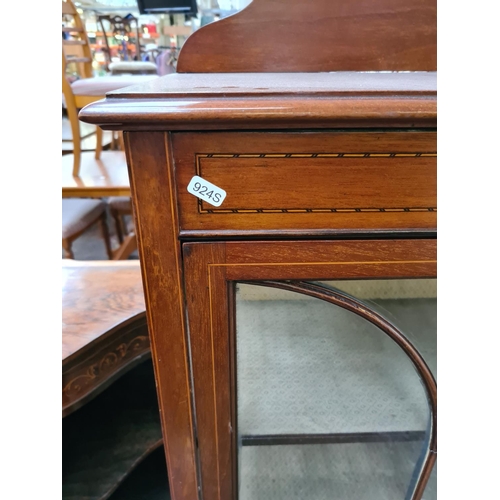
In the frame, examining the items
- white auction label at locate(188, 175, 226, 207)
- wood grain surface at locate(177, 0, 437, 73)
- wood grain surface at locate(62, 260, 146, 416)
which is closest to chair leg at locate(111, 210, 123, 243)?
wood grain surface at locate(62, 260, 146, 416)

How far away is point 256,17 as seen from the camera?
1.38ft

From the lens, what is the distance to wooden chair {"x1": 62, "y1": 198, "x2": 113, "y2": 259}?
1.15 metres

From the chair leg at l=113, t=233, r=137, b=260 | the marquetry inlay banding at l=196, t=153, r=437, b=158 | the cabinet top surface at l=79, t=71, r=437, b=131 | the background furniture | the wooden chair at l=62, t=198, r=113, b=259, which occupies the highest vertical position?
the background furniture

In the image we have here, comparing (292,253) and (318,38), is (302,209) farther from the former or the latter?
(318,38)

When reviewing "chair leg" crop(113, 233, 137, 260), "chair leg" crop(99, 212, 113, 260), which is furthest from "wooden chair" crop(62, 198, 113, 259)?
"chair leg" crop(113, 233, 137, 260)

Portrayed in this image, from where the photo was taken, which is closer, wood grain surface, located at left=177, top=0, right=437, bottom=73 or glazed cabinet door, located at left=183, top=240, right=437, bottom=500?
glazed cabinet door, located at left=183, top=240, right=437, bottom=500

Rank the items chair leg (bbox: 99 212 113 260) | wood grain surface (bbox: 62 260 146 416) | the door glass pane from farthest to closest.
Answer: chair leg (bbox: 99 212 113 260)
wood grain surface (bbox: 62 260 146 416)
the door glass pane

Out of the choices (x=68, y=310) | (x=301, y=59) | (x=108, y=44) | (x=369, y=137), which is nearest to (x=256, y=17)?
(x=301, y=59)

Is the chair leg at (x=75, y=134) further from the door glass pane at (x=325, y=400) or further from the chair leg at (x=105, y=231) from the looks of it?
the door glass pane at (x=325, y=400)

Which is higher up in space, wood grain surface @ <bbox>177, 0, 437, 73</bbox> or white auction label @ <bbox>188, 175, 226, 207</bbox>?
wood grain surface @ <bbox>177, 0, 437, 73</bbox>

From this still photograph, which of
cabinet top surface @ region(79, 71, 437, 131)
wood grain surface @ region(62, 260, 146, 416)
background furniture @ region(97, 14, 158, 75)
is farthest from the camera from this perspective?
background furniture @ region(97, 14, 158, 75)

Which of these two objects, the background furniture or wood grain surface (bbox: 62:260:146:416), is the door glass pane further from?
the background furniture

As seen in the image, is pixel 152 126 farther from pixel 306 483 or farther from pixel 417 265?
pixel 306 483

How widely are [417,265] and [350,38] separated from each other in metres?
0.26
